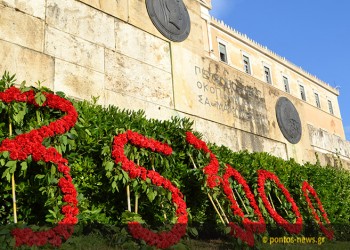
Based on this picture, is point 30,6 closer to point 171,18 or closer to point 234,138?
point 171,18

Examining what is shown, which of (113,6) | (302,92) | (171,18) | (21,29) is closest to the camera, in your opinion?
(21,29)

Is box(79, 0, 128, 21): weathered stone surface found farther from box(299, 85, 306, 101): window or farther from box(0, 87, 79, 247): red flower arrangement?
box(299, 85, 306, 101): window

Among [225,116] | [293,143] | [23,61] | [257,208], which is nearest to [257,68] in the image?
[293,143]

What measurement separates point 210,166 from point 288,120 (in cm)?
868

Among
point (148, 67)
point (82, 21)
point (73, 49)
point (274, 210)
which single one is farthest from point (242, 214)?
point (82, 21)

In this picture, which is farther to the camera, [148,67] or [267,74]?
[267,74]

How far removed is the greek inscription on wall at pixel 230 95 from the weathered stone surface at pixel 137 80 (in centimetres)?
139

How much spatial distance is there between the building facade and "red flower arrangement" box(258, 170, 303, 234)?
7.23ft

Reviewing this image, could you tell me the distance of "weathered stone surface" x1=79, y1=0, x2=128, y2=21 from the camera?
9.51 m

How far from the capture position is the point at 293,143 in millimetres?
15312

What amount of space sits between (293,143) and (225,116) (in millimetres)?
4492

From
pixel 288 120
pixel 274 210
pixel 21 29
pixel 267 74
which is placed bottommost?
pixel 274 210

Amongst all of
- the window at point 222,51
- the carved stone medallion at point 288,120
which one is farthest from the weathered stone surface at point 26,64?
the window at point 222,51

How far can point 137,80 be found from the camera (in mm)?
9742
